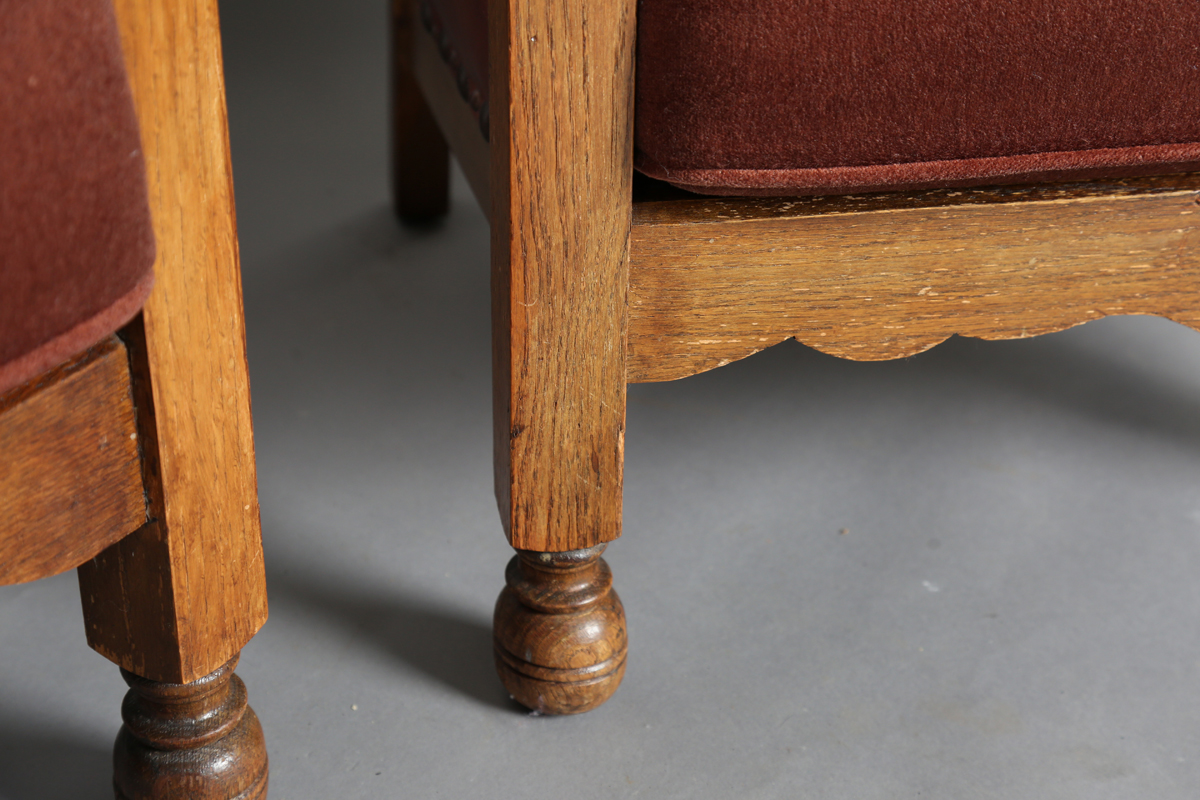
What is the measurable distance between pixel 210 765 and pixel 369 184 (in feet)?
3.74

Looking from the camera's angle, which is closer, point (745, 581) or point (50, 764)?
point (50, 764)

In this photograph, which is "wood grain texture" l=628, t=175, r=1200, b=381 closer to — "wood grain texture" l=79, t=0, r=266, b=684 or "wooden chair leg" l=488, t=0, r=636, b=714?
"wooden chair leg" l=488, t=0, r=636, b=714

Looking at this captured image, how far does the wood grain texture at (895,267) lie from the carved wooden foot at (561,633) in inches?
5.8

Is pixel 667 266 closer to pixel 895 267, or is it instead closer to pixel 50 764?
pixel 895 267

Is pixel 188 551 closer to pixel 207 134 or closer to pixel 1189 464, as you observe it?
pixel 207 134

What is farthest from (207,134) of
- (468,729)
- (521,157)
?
(468,729)

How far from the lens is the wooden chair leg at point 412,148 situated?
1.39 meters

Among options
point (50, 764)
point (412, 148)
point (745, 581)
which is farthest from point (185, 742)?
point (412, 148)

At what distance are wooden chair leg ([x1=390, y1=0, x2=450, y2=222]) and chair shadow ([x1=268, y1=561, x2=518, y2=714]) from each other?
2.11 ft

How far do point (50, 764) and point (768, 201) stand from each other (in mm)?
587

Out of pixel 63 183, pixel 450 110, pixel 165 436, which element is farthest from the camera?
pixel 450 110

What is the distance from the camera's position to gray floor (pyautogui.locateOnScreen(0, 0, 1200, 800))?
78cm

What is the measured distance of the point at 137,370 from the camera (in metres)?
0.57

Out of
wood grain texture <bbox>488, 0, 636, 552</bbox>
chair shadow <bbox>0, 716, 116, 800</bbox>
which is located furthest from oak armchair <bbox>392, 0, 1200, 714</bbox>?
chair shadow <bbox>0, 716, 116, 800</bbox>
